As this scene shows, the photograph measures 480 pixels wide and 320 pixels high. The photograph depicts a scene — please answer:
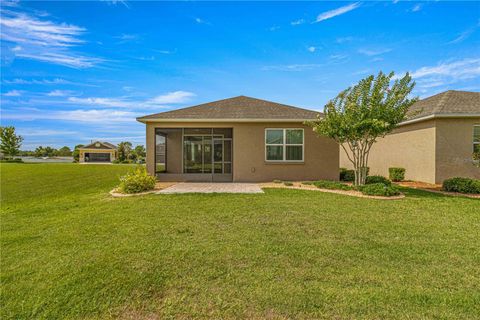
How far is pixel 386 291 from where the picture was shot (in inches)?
119

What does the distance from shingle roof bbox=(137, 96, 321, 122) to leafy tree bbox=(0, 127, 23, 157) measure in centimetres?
5555

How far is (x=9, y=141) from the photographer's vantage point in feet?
164

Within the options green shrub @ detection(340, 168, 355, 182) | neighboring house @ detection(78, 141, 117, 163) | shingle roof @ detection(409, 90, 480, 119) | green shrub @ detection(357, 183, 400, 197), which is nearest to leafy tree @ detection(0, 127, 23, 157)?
neighboring house @ detection(78, 141, 117, 163)

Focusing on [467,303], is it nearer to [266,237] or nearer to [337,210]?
[266,237]

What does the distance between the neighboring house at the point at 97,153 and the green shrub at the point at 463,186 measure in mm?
60289

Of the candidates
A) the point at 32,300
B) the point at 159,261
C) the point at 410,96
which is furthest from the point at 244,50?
the point at 32,300

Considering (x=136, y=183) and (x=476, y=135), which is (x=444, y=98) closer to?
(x=476, y=135)

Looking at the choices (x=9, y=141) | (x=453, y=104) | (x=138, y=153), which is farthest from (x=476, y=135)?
(x=9, y=141)

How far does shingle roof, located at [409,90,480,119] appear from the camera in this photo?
12.4m

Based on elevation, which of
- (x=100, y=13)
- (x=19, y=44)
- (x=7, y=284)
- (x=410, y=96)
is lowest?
(x=7, y=284)

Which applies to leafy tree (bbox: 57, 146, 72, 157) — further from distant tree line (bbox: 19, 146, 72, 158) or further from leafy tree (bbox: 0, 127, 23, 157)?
leafy tree (bbox: 0, 127, 23, 157)

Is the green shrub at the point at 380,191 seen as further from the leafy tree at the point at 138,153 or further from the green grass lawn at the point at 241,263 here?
the leafy tree at the point at 138,153

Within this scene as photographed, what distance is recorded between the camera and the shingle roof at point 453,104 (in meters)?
12.4

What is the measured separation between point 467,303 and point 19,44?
1577 cm
